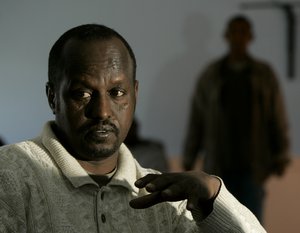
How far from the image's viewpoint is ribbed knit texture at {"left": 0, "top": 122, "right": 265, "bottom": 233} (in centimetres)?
134

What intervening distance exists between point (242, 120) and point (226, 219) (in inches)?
85.7

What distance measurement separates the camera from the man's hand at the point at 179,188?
1282mm

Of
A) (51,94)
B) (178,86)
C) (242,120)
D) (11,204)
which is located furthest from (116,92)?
(178,86)

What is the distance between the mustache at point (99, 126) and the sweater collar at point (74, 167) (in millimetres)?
80

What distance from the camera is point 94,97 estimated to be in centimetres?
136

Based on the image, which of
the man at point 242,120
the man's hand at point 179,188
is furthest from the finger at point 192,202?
the man at point 242,120

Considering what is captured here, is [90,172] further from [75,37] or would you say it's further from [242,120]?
[242,120]

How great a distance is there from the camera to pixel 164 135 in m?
4.21

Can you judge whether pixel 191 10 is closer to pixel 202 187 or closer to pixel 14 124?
pixel 14 124

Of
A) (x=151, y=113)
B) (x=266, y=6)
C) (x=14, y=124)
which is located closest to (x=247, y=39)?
(x=266, y=6)

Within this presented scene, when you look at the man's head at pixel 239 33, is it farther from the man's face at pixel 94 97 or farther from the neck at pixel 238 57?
the man's face at pixel 94 97

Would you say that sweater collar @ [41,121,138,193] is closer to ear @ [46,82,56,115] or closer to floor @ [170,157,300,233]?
ear @ [46,82,56,115]

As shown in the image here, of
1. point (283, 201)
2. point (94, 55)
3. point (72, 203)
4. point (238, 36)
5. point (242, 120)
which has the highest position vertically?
point (94, 55)

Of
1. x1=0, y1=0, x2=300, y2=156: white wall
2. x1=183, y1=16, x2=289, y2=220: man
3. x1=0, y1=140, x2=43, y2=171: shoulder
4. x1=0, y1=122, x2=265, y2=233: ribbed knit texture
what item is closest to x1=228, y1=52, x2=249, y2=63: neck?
x1=183, y1=16, x2=289, y2=220: man
